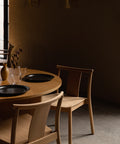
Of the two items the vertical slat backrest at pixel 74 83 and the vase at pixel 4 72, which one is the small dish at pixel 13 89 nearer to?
the vase at pixel 4 72

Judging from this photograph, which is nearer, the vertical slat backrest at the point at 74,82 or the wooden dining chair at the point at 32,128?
the wooden dining chair at the point at 32,128

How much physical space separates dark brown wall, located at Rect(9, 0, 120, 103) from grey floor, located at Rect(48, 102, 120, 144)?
0.38 metres

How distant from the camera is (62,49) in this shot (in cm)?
434

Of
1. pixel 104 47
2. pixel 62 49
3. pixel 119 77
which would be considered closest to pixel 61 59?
pixel 62 49

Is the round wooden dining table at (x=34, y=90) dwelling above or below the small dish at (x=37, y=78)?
below

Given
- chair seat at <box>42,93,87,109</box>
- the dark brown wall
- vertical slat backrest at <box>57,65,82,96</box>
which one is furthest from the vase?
the dark brown wall

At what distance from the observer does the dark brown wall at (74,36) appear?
3.77 meters

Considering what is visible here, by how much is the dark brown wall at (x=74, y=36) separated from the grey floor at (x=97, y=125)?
38 centimetres

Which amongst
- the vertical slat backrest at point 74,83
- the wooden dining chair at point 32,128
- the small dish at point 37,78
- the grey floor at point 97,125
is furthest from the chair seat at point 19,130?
the vertical slat backrest at point 74,83

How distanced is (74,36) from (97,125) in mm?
1729

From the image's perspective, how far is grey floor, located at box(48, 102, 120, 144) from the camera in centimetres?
270

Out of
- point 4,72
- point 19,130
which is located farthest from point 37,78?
point 19,130

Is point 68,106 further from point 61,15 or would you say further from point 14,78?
point 61,15

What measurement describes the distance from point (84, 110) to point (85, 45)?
3.78 ft
